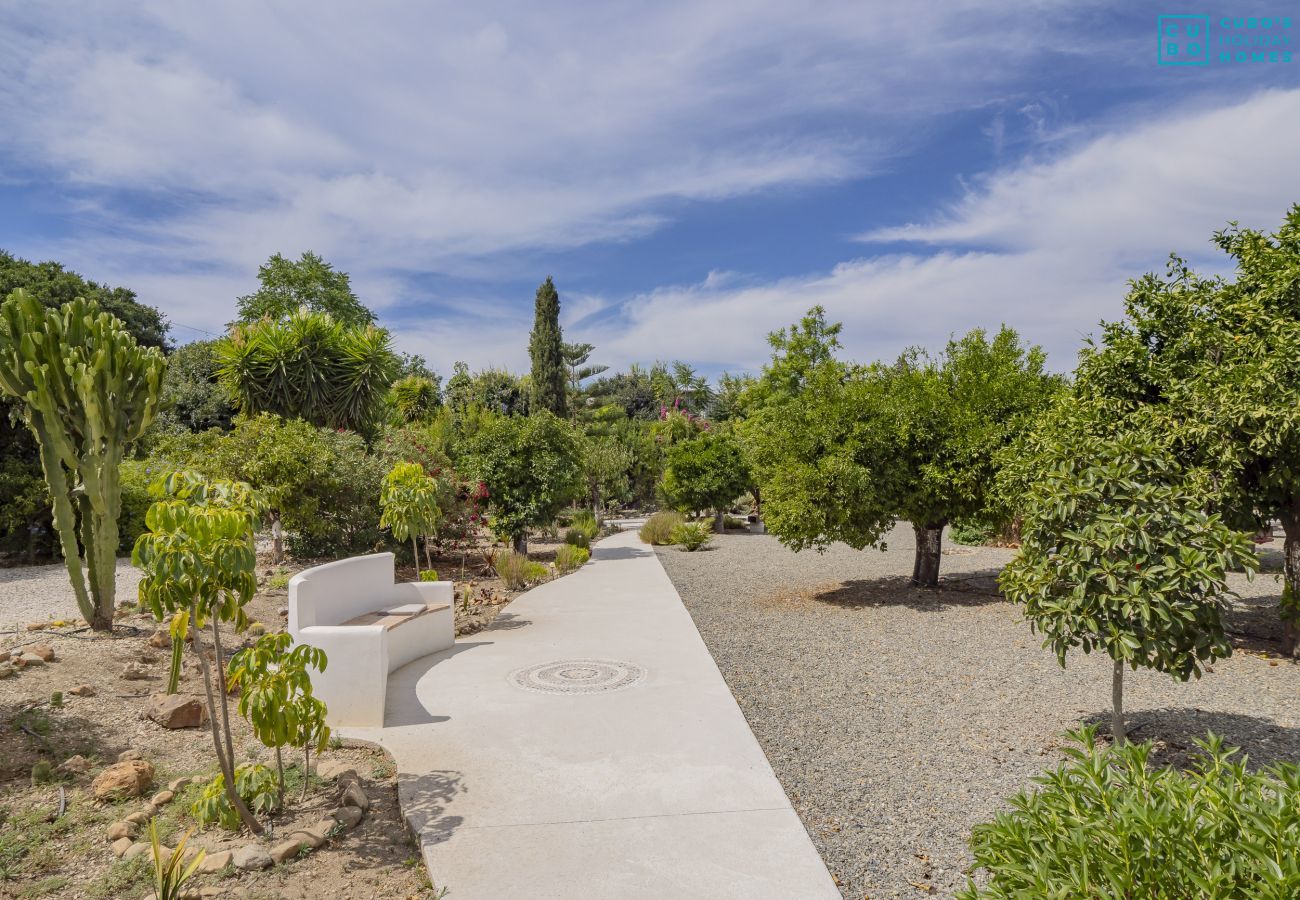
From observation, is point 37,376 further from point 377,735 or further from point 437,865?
point 437,865

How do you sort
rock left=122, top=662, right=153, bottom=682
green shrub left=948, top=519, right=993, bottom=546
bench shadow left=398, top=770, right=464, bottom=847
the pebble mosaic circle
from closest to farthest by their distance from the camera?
bench shadow left=398, top=770, right=464, bottom=847 → rock left=122, top=662, right=153, bottom=682 → the pebble mosaic circle → green shrub left=948, top=519, right=993, bottom=546

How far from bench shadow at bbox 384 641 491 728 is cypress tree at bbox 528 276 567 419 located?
26132 mm

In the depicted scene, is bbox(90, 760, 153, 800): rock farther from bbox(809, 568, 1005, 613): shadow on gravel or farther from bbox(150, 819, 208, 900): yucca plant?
bbox(809, 568, 1005, 613): shadow on gravel

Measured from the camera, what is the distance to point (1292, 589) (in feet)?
23.9

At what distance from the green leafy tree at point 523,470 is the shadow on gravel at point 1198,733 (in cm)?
1106

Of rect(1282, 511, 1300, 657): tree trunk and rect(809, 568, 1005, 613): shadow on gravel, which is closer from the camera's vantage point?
rect(1282, 511, 1300, 657): tree trunk

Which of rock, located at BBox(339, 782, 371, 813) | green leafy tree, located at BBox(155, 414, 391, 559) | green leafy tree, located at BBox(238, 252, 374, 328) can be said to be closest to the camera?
rock, located at BBox(339, 782, 371, 813)

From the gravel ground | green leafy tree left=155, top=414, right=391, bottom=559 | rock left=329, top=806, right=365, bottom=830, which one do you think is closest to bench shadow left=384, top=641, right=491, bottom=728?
rock left=329, top=806, right=365, bottom=830

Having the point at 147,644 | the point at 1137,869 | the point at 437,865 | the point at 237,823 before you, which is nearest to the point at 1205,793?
the point at 1137,869

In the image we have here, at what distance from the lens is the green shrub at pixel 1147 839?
1.84 meters

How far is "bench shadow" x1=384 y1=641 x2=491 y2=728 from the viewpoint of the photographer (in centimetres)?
550

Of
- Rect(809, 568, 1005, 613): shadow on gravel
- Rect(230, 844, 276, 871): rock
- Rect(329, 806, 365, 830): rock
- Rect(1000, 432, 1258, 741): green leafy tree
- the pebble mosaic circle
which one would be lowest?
Rect(809, 568, 1005, 613): shadow on gravel

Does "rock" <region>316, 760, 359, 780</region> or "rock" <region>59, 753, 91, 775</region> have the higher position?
"rock" <region>59, 753, 91, 775</region>

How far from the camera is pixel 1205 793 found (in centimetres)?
213
